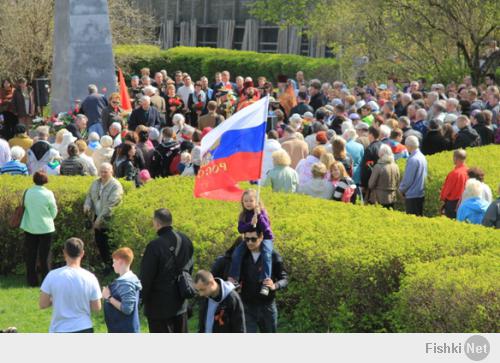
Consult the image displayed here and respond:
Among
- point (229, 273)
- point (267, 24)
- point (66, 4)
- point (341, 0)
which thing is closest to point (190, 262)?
point (229, 273)

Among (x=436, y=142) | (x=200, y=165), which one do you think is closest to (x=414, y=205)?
(x=436, y=142)

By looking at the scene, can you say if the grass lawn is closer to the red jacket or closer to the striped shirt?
the striped shirt

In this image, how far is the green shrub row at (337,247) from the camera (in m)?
11.9

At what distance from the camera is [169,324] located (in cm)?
1110

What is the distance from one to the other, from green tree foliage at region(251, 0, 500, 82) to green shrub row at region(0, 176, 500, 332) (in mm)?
14537

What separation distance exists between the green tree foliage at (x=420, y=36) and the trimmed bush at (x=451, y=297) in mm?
17115

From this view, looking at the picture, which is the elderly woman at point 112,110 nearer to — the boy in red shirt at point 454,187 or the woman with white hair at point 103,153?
the woman with white hair at point 103,153

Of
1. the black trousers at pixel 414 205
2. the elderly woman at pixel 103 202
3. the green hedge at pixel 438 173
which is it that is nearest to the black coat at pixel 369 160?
the green hedge at pixel 438 173

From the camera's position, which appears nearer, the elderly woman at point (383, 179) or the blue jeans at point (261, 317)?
the blue jeans at point (261, 317)

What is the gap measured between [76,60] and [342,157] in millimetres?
9687

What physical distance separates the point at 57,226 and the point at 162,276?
4759 mm

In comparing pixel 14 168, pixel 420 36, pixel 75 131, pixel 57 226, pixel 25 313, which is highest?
pixel 420 36

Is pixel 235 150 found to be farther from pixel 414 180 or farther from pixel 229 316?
pixel 414 180

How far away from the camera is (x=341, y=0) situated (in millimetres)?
35781
